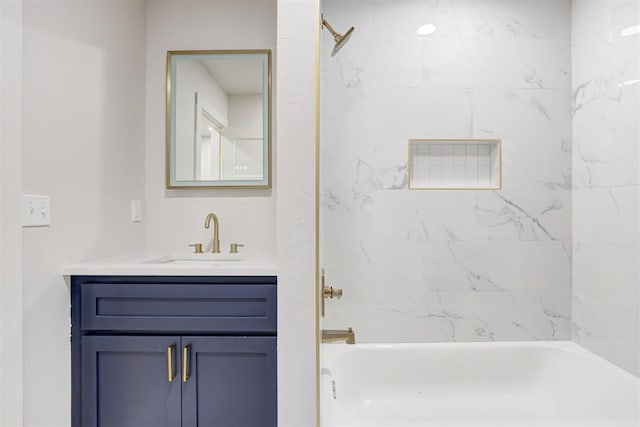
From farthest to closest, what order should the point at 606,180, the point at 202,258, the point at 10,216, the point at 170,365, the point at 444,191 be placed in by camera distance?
1. the point at 444,191
2. the point at 202,258
3. the point at 606,180
4. the point at 170,365
5. the point at 10,216

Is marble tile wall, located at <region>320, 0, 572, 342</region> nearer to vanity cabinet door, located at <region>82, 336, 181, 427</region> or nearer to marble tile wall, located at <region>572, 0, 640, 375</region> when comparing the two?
marble tile wall, located at <region>572, 0, 640, 375</region>

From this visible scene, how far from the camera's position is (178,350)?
130cm

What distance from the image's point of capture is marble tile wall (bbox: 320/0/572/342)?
76.6 inches

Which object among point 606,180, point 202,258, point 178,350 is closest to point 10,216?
point 178,350

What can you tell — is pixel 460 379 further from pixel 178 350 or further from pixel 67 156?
pixel 67 156

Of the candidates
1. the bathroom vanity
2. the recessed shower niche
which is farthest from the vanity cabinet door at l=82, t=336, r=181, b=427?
the recessed shower niche

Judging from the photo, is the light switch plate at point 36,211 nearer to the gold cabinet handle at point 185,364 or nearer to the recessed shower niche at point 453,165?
the gold cabinet handle at point 185,364

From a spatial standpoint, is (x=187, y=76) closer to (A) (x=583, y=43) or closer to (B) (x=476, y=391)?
(A) (x=583, y=43)

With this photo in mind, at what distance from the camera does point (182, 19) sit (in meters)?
1.95

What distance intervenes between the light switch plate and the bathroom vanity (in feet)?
0.68

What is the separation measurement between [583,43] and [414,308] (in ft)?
5.53

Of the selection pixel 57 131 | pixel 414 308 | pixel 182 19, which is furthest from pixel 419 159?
pixel 57 131

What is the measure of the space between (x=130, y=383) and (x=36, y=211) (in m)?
0.70

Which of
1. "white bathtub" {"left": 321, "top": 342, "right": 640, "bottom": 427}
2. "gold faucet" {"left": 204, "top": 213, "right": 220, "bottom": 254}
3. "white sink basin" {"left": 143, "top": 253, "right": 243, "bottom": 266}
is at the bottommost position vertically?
"white bathtub" {"left": 321, "top": 342, "right": 640, "bottom": 427}
